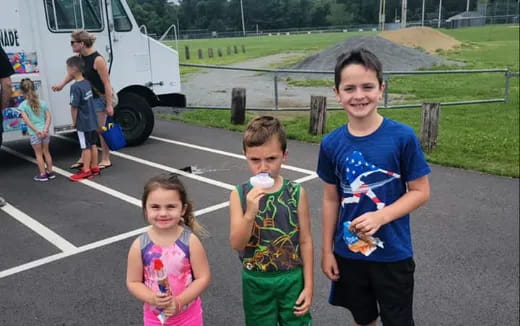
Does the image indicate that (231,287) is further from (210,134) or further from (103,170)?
(210,134)

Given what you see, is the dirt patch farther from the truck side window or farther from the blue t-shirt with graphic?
the blue t-shirt with graphic

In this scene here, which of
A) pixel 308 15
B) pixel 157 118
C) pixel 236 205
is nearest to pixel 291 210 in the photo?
pixel 236 205

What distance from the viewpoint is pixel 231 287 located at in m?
3.92

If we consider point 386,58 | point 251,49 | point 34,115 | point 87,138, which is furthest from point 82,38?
point 251,49

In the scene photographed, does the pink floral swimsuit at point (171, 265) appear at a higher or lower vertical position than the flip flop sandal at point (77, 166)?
higher

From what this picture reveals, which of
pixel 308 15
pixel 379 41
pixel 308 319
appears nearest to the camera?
pixel 308 319

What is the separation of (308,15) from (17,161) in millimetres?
91767

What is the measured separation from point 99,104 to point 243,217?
5361mm

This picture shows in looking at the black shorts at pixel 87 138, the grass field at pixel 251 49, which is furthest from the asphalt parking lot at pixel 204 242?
the grass field at pixel 251 49

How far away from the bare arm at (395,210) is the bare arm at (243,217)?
45 centimetres

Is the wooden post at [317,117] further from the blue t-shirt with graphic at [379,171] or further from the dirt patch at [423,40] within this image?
the dirt patch at [423,40]

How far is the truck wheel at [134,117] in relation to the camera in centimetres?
856

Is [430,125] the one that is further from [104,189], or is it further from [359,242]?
[359,242]

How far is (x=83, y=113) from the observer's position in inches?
263
